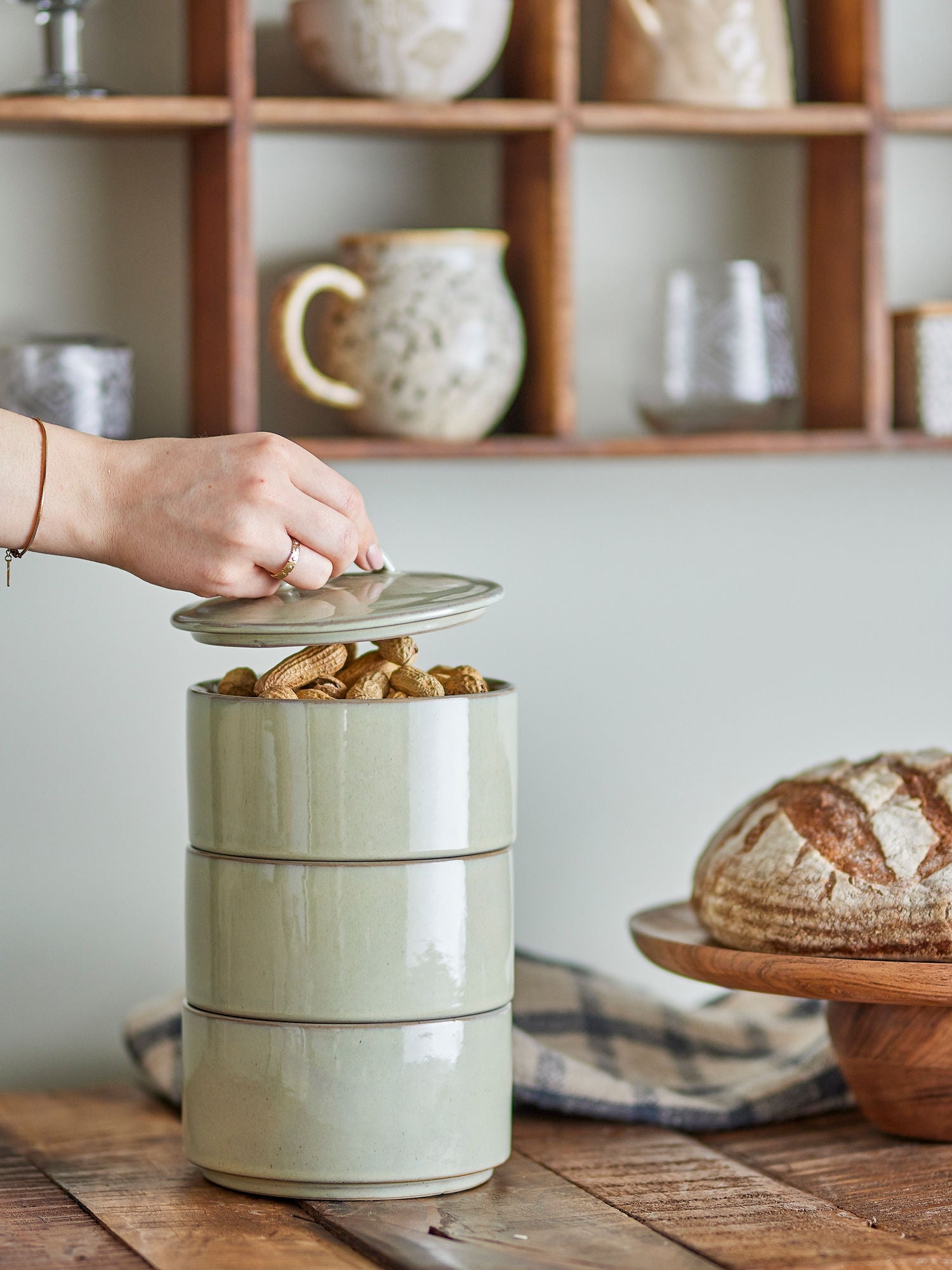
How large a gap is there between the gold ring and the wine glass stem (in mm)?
497

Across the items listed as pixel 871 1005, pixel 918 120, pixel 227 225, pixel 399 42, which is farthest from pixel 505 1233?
pixel 918 120

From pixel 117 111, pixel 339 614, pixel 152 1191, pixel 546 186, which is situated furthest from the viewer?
pixel 546 186

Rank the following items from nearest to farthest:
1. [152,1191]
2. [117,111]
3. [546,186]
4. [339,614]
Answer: [339,614], [152,1191], [117,111], [546,186]

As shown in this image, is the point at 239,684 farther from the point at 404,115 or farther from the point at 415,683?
the point at 404,115

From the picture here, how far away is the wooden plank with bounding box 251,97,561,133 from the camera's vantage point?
122 centimetres

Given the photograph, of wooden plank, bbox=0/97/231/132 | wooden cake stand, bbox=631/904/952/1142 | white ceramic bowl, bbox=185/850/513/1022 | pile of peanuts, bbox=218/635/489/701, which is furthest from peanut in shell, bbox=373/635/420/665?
wooden plank, bbox=0/97/231/132

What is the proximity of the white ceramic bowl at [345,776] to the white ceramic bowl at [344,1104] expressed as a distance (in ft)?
0.36

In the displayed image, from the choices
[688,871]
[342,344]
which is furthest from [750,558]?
[342,344]

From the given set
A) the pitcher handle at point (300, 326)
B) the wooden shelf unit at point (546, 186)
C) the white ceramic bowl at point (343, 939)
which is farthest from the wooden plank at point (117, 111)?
the white ceramic bowl at point (343, 939)

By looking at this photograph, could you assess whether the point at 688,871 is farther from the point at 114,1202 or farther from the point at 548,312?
the point at 114,1202

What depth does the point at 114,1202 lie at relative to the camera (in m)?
0.97

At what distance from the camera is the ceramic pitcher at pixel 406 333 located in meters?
1.24

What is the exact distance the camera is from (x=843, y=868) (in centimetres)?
102

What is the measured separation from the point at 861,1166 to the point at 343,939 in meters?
0.40
